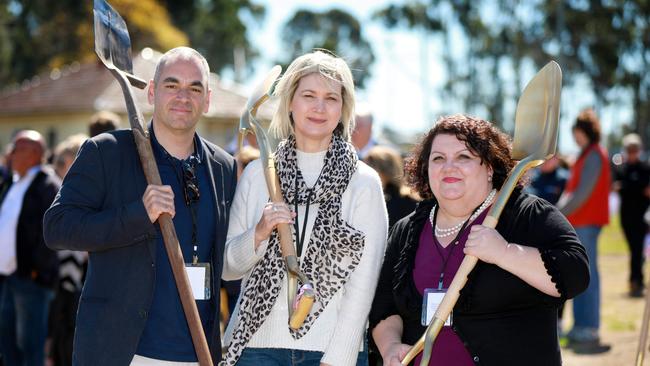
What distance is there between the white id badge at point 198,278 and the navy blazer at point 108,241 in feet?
0.52

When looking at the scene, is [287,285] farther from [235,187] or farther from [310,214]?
[235,187]

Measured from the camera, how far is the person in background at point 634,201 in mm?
11461

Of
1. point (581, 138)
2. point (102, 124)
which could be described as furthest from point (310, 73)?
point (581, 138)

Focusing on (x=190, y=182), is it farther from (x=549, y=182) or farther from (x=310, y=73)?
(x=549, y=182)

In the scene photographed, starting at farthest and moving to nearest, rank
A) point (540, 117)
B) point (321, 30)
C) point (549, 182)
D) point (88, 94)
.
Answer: point (321, 30), point (88, 94), point (549, 182), point (540, 117)

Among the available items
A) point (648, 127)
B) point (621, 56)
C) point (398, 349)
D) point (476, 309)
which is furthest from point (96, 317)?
point (648, 127)

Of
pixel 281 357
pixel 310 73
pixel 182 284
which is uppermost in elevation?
pixel 310 73

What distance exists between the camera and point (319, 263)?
11.1 feet

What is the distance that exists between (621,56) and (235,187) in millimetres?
46538

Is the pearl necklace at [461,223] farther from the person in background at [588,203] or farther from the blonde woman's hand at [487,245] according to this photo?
the person in background at [588,203]

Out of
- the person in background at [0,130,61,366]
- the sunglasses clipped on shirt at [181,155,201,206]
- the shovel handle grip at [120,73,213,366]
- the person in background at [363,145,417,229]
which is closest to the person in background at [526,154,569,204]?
the person in background at [363,145,417,229]

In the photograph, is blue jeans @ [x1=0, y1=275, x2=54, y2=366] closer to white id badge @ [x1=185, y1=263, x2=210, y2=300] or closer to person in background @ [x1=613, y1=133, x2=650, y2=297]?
white id badge @ [x1=185, y1=263, x2=210, y2=300]

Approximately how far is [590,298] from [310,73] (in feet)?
17.7

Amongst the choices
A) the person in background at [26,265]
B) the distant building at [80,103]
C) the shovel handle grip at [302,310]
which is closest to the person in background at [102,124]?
the person in background at [26,265]
